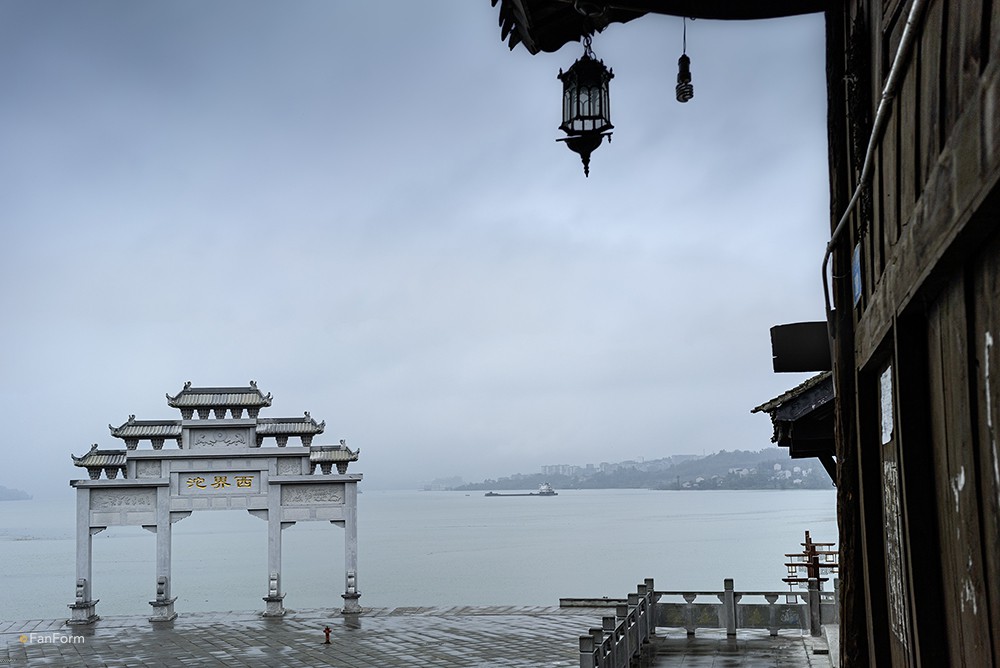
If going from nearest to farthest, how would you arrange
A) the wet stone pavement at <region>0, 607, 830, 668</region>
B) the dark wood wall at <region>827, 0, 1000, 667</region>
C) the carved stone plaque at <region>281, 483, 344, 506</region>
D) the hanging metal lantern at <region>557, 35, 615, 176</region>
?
the dark wood wall at <region>827, 0, 1000, 667</region>, the hanging metal lantern at <region>557, 35, 615, 176</region>, the wet stone pavement at <region>0, 607, 830, 668</region>, the carved stone plaque at <region>281, 483, 344, 506</region>

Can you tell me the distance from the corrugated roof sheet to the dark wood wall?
17.8 m

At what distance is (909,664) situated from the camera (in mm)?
4172

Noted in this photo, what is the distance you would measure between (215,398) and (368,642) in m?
7.26

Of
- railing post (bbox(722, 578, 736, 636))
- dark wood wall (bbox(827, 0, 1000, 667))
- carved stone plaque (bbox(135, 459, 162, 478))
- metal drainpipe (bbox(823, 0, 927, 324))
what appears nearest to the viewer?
dark wood wall (bbox(827, 0, 1000, 667))


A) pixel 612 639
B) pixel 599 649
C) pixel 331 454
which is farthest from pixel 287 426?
pixel 599 649

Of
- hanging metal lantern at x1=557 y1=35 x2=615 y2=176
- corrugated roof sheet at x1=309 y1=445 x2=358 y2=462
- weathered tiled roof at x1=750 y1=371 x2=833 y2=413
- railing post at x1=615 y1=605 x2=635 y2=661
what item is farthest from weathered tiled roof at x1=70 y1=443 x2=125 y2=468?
hanging metal lantern at x1=557 y1=35 x2=615 y2=176

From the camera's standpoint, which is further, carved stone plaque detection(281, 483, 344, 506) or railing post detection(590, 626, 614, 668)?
carved stone plaque detection(281, 483, 344, 506)

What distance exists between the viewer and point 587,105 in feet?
21.8

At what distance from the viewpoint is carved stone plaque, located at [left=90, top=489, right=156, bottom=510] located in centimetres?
2205

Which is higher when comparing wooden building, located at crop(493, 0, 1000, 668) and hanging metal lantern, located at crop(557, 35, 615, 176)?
hanging metal lantern, located at crop(557, 35, 615, 176)

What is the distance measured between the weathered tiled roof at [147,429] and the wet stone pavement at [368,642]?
3.86 meters

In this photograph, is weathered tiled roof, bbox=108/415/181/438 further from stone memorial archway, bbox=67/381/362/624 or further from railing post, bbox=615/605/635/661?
railing post, bbox=615/605/635/661

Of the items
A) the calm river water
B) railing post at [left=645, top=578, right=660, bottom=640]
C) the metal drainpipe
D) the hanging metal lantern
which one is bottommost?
the calm river water

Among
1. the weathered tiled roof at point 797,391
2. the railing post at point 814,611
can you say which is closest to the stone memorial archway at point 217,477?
the railing post at point 814,611
